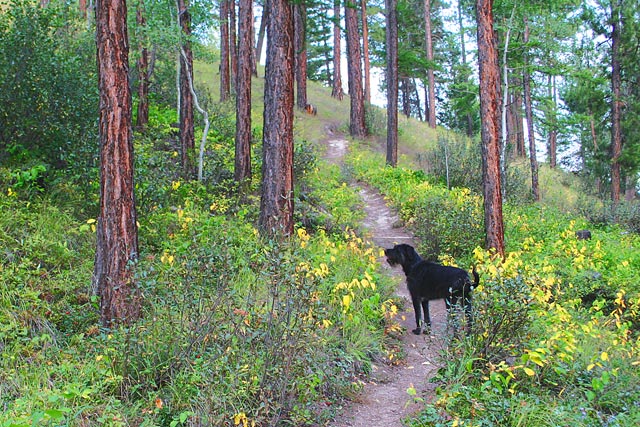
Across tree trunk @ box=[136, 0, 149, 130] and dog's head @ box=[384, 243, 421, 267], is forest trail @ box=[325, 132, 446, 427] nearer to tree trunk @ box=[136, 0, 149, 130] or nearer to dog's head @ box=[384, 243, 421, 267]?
dog's head @ box=[384, 243, 421, 267]

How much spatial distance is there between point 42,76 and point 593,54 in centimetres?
2114

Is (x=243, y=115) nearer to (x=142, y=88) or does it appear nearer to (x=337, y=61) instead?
(x=142, y=88)

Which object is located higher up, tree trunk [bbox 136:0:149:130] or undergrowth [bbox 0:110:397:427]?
tree trunk [bbox 136:0:149:130]

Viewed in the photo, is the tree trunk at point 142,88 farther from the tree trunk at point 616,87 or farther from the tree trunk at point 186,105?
the tree trunk at point 616,87

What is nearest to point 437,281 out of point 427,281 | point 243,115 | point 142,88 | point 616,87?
point 427,281

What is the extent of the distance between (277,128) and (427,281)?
3.35 meters

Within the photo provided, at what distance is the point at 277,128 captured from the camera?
835 cm

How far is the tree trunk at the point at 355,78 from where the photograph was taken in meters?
22.8

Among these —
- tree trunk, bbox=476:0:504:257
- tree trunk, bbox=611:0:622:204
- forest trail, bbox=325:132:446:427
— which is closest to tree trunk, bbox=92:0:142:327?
forest trail, bbox=325:132:446:427

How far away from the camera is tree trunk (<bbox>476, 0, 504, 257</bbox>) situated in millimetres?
10125

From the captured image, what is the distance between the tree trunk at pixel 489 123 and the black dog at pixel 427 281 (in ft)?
10.6

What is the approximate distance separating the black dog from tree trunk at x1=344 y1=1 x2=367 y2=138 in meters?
16.0

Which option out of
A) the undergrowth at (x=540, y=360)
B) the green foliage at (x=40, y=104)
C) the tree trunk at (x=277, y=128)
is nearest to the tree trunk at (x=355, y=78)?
the tree trunk at (x=277, y=128)

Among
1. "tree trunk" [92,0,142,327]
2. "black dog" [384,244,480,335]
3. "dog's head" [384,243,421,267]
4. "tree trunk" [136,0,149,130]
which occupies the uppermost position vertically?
"tree trunk" [136,0,149,130]
